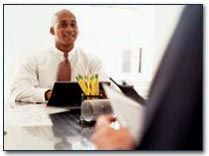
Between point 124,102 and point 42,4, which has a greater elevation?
point 42,4

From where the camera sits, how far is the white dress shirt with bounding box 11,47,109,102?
1991mm

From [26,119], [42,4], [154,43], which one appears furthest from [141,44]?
[26,119]

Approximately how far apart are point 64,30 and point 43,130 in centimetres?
47

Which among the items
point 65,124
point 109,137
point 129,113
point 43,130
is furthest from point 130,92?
point 43,130

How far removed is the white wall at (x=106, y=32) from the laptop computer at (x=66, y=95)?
18cm

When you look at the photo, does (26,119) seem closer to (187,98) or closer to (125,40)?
(125,40)

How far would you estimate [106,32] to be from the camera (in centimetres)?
201

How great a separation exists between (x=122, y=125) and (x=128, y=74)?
0.24 metres

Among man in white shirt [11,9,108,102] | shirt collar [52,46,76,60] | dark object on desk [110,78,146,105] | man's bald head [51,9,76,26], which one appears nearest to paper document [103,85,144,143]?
dark object on desk [110,78,146,105]

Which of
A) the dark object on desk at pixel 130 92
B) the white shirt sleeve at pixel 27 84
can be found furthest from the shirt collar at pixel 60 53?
the dark object on desk at pixel 130 92

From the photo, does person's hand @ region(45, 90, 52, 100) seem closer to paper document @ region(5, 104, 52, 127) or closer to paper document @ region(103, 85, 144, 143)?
paper document @ region(5, 104, 52, 127)

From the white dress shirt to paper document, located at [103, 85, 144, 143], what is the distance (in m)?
0.12

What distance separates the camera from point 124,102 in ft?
6.40

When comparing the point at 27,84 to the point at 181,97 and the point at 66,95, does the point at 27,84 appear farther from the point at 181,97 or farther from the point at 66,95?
the point at 181,97
